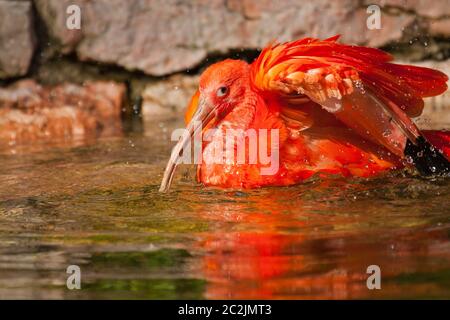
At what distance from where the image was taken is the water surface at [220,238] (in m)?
2.87

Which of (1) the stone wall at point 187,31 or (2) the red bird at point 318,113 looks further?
(1) the stone wall at point 187,31

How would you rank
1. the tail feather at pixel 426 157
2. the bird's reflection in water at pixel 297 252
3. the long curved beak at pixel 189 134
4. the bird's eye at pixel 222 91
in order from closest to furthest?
the bird's reflection in water at pixel 297 252 < the tail feather at pixel 426 157 < the long curved beak at pixel 189 134 < the bird's eye at pixel 222 91

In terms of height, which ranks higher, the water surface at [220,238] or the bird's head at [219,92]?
the bird's head at [219,92]

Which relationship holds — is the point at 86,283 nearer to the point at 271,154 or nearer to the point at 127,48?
the point at 271,154

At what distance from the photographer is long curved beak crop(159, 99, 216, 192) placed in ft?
14.4

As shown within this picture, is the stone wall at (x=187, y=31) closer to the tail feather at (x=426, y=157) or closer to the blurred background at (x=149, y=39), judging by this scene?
the blurred background at (x=149, y=39)

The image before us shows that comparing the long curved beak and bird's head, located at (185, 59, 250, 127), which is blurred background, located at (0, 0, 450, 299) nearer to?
the long curved beak

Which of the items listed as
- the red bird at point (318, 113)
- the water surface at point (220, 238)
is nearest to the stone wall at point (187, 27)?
the water surface at point (220, 238)

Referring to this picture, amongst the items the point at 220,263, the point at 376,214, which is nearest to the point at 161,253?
the point at 220,263

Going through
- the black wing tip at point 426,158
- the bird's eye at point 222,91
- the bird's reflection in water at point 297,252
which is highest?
the bird's eye at point 222,91

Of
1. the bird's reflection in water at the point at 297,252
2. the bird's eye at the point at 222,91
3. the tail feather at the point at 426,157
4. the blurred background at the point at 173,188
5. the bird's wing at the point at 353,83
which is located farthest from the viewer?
the bird's eye at the point at 222,91

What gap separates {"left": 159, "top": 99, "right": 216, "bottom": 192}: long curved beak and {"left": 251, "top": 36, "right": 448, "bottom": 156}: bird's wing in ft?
1.05

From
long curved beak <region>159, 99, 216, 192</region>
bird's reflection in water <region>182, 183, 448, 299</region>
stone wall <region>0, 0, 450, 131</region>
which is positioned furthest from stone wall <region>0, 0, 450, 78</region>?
bird's reflection in water <region>182, 183, 448, 299</region>

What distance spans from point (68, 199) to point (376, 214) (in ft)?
4.67
